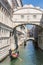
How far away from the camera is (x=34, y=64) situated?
61.2 feet

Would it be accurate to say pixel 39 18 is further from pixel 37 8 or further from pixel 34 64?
pixel 34 64

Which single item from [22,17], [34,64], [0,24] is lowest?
[34,64]

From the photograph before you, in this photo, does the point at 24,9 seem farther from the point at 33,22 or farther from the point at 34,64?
the point at 34,64

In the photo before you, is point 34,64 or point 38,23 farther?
point 38,23

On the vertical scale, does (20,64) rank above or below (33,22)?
below

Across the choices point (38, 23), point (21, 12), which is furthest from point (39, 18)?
point (21, 12)

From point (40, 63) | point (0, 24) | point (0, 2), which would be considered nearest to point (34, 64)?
point (40, 63)

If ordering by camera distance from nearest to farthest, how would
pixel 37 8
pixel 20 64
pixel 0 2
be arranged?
1. pixel 20 64
2. pixel 0 2
3. pixel 37 8

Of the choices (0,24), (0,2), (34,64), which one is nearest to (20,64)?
(34,64)

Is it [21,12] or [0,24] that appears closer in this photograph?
[0,24]

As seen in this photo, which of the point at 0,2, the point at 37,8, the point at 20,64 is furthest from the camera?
the point at 37,8

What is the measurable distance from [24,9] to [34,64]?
12123 millimetres

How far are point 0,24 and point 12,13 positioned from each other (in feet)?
34.7

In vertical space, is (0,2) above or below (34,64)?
above
